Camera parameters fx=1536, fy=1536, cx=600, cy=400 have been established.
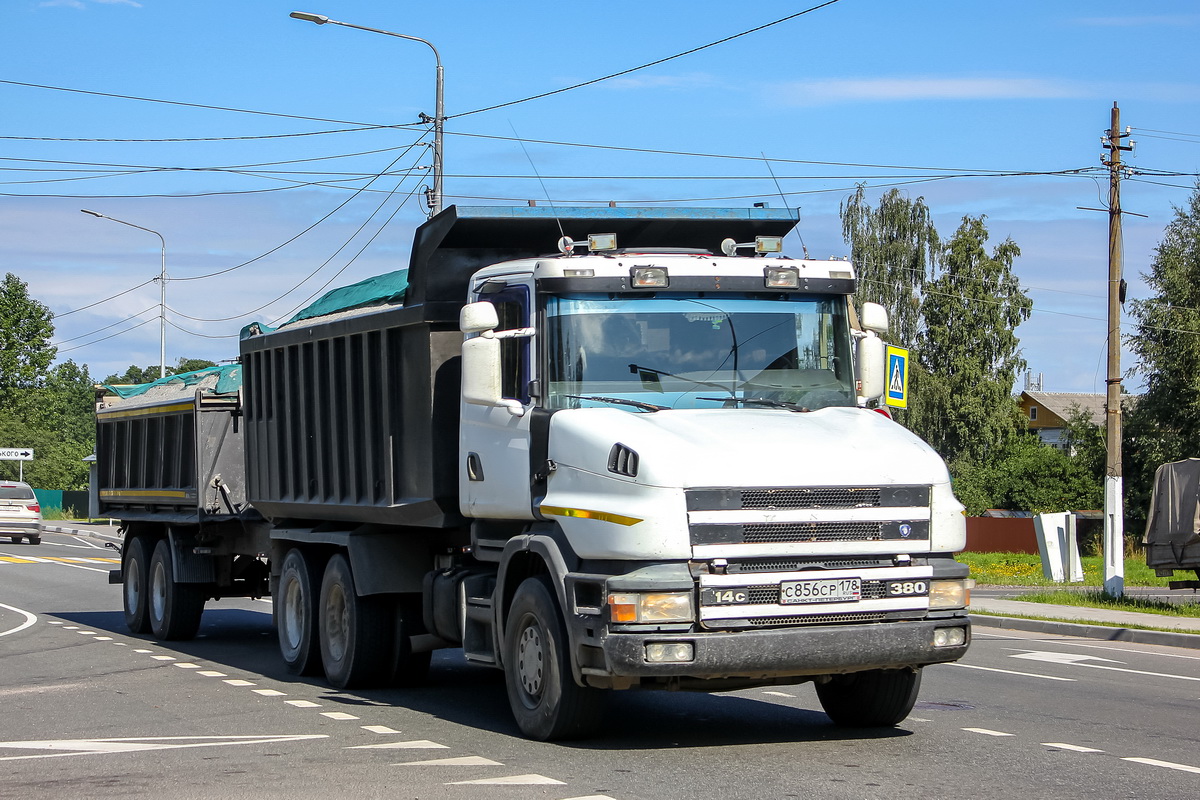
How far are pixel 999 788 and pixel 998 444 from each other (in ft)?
198

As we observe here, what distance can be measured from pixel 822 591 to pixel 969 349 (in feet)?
195

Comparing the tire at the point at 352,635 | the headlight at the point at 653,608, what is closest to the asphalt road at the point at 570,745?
the tire at the point at 352,635

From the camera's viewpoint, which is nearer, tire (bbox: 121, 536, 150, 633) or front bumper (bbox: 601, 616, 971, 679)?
front bumper (bbox: 601, 616, 971, 679)

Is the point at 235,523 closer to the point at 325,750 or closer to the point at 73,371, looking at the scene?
the point at 325,750

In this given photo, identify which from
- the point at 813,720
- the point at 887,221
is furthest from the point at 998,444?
the point at 813,720

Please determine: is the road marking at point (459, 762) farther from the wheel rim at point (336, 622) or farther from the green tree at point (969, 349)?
the green tree at point (969, 349)

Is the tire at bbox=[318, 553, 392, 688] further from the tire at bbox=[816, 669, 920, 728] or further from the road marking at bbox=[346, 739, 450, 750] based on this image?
Answer: the tire at bbox=[816, 669, 920, 728]

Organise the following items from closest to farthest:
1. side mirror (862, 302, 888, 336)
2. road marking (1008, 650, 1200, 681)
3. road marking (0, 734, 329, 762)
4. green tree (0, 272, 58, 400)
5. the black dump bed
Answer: road marking (0, 734, 329, 762)
side mirror (862, 302, 888, 336)
the black dump bed
road marking (1008, 650, 1200, 681)
green tree (0, 272, 58, 400)

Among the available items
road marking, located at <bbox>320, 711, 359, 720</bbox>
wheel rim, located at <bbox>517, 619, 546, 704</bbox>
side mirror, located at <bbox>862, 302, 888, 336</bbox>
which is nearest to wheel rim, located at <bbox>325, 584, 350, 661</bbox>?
road marking, located at <bbox>320, 711, 359, 720</bbox>

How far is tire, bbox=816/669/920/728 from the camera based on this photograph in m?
9.39

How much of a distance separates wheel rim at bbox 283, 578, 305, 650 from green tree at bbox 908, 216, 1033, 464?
53539mm

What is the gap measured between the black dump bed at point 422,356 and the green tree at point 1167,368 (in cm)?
3974

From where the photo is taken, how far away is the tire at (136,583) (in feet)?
57.9

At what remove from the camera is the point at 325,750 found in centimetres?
883
